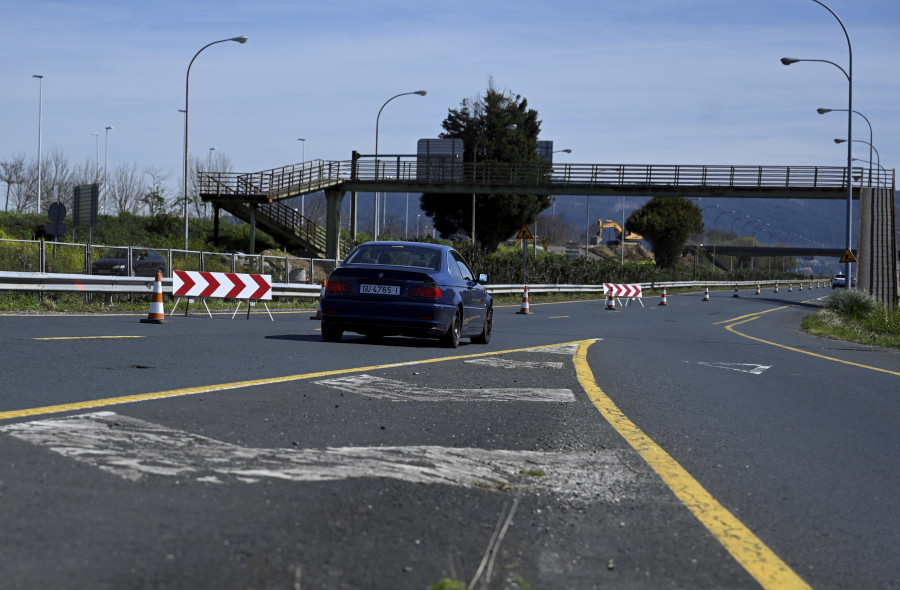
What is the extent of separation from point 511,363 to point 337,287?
3.28m

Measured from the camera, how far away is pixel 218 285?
2097 cm

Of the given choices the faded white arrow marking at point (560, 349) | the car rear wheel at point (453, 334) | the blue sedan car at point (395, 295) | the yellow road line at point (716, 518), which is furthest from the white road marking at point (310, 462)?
the car rear wheel at point (453, 334)

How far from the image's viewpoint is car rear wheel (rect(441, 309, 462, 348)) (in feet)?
47.2

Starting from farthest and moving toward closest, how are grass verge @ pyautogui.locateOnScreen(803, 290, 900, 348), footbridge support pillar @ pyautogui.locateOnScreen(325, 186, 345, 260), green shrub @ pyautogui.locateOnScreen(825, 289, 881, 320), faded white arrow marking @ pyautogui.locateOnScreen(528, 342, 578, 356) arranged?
1. footbridge support pillar @ pyautogui.locateOnScreen(325, 186, 345, 260)
2. green shrub @ pyautogui.locateOnScreen(825, 289, 881, 320)
3. grass verge @ pyautogui.locateOnScreen(803, 290, 900, 348)
4. faded white arrow marking @ pyautogui.locateOnScreen(528, 342, 578, 356)

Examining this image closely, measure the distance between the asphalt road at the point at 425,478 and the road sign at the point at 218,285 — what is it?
971cm

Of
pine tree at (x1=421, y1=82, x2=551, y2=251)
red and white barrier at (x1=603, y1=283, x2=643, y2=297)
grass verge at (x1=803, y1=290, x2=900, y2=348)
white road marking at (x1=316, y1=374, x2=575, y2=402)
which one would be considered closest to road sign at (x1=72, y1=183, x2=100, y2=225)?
red and white barrier at (x1=603, y1=283, x2=643, y2=297)

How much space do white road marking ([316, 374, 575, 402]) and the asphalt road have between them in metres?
0.06

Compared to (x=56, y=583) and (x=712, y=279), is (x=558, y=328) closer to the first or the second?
(x=56, y=583)

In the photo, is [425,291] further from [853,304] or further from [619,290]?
[619,290]

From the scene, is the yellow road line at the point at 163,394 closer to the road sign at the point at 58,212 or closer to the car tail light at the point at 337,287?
the car tail light at the point at 337,287

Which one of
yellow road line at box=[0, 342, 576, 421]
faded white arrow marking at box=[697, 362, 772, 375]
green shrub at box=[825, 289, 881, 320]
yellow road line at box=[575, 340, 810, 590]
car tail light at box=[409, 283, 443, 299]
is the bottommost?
yellow road line at box=[575, 340, 810, 590]

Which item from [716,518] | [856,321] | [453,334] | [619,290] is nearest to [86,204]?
[453,334]

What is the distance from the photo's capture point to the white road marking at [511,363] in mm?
11711

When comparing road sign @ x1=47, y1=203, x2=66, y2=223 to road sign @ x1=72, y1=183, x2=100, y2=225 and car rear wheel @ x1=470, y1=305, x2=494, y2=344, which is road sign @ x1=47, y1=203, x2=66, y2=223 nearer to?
road sign @ x1=72, y1=183, x2=100, y2=225
